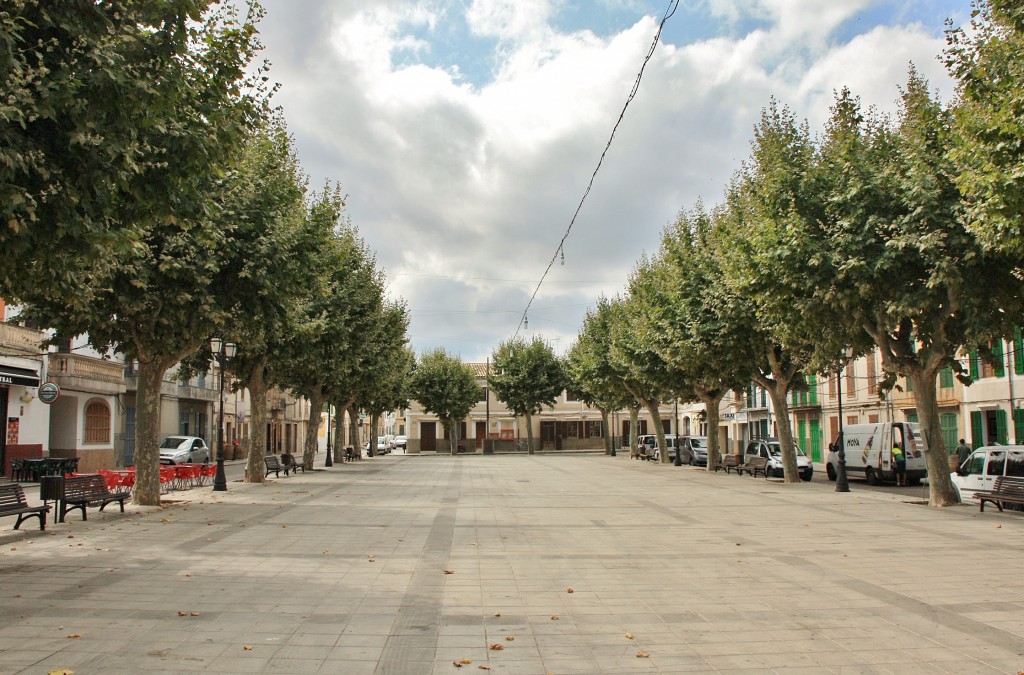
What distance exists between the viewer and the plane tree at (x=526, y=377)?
64062 mm

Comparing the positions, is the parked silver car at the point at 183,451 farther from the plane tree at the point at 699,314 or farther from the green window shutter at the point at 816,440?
the green window shutter at the point at 816,440

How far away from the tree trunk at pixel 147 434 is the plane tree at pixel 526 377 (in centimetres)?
4744

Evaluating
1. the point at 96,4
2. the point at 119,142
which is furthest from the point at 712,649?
the point at 96,4

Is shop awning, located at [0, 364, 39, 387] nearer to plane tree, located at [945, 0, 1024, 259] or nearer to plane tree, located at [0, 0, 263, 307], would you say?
plane tree, located at [0, 0, 263, 307]

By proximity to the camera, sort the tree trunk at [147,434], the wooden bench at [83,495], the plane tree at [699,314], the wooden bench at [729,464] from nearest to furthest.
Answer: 1. the wooden bench at [83,495]
2. the tree trunk at [147,434]
3. the plane tree at [699,314]
4. the wooden bench at [729,464]

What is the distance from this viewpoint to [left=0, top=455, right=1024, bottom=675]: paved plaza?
6000 millimetres

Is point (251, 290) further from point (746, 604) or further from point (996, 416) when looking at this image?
point (996, 416)

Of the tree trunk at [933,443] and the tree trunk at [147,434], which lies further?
the tree trunk at [933,443]

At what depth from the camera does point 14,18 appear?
22.6 feet

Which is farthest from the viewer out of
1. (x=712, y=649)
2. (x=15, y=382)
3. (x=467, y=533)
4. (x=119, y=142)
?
(x=15, y=382)

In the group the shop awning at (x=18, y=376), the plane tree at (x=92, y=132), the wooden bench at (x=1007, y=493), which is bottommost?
the wooden bench at (x=1007, y=493)

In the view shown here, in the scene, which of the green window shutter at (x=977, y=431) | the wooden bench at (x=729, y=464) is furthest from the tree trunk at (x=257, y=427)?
the green window shutter at (x=977, y=431)

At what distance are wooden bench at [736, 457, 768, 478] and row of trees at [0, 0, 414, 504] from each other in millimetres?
17847

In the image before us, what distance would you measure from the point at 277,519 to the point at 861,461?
71.3 feet
